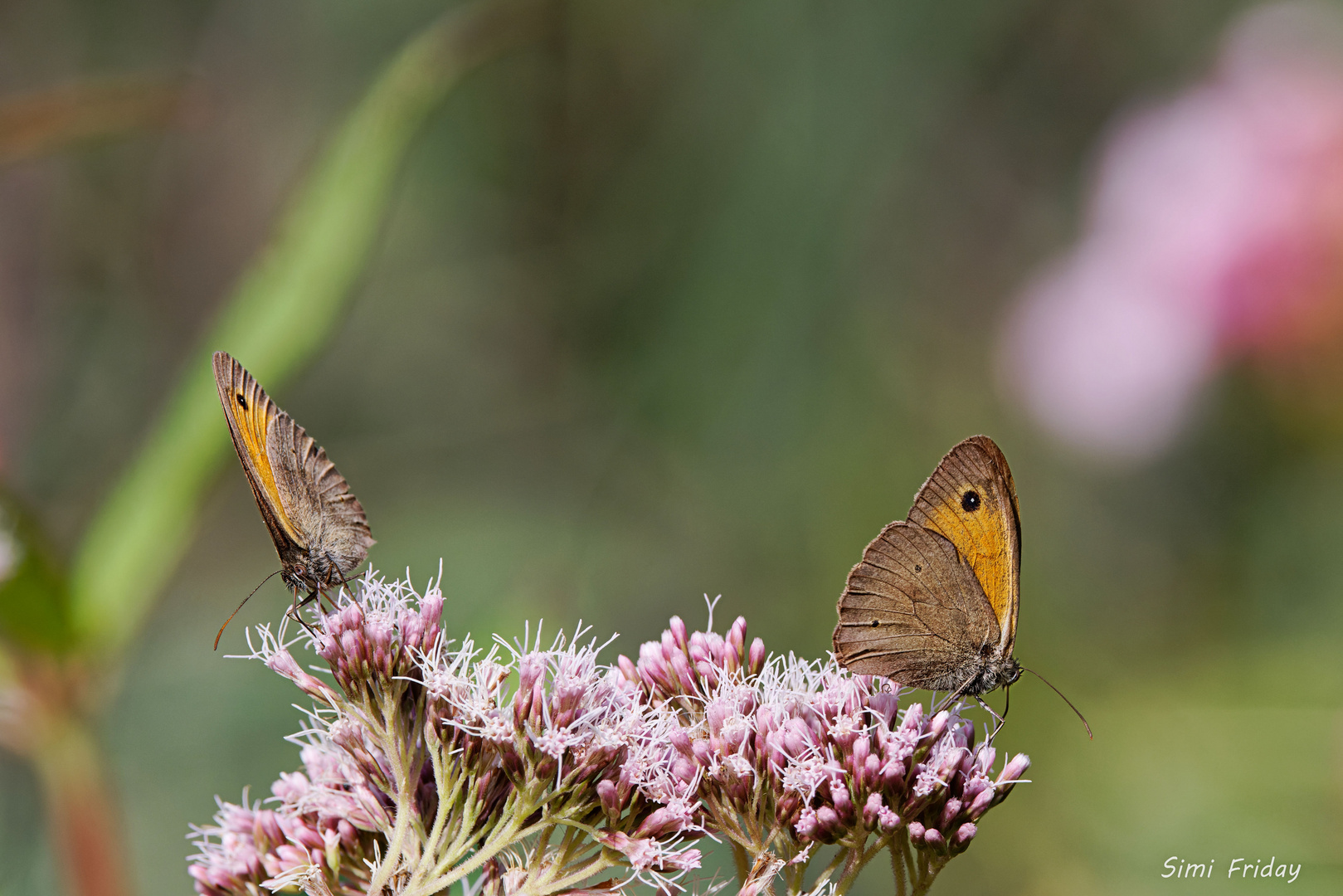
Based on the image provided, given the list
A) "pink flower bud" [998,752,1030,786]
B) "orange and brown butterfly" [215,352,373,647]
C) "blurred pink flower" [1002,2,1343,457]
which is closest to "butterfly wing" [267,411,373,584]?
"orange and brown butterfly" [215,352,373,647]

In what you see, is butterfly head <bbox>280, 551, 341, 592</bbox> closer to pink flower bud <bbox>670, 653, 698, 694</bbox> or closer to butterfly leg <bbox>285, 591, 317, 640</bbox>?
butterfly leg <bbox>285, 591, 317, 640</bbox>

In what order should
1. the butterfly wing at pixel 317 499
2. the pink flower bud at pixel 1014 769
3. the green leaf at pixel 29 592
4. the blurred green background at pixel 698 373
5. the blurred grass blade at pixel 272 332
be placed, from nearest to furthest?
the pink flower bud at pixel 1014 769 → the butterfly wing at pixel 317 499 → the green leaf at pixel 29 592 → the blurred grass blade at pixel 272 332 → the blurred green background at pixel 698 373

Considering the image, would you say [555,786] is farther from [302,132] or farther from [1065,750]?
[302,132]

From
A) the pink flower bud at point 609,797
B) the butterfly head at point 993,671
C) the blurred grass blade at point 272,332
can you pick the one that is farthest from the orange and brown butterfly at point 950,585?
the blurred grass blade at point 272,332

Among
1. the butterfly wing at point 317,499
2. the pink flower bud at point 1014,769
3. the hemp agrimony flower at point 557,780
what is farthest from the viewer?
the butterfly wing at point 317,499

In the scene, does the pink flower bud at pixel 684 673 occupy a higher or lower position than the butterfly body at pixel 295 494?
lower

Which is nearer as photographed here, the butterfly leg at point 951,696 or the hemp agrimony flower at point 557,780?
the hemp agrimony flower at point 557,780

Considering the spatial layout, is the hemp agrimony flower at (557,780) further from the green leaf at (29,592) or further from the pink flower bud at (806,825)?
the green leaf at (29,592)
